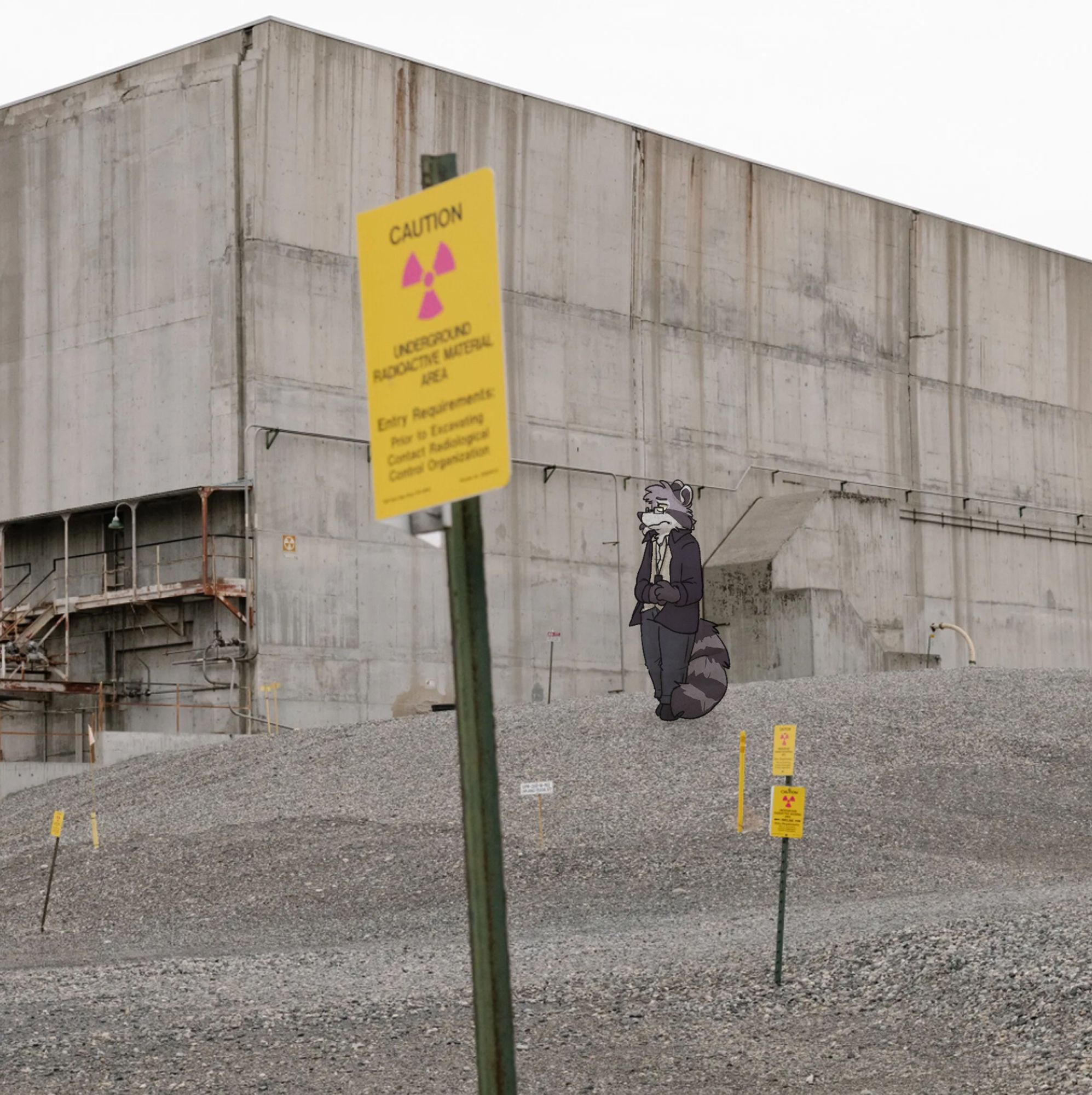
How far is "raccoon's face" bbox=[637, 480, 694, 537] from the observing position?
91.6ft

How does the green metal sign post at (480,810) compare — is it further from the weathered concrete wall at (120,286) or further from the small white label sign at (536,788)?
the weathered concrete wall at (120,286)

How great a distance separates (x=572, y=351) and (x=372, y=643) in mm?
8728

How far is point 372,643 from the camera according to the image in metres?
38.2

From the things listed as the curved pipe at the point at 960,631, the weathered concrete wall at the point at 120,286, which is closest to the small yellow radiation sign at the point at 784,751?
the weathered concrete wall at the point at 120,286

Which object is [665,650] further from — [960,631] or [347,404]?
[960,631]

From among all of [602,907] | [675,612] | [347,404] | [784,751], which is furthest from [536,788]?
[347,404]

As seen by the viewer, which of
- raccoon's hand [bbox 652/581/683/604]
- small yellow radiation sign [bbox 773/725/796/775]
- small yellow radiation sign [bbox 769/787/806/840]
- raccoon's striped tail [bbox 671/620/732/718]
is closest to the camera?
small yellow radiation sign [bbox 769/787/806/840]

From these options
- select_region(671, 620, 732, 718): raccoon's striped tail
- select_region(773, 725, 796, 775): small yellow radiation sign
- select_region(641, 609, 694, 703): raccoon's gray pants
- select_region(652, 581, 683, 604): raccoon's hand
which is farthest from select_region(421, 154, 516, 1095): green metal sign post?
select_region(671, 620, 732, 718): raccoon's striped tail

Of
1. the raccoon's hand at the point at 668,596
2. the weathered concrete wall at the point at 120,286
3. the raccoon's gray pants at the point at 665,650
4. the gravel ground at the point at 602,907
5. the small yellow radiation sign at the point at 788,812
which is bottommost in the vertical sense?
the gravel ground at the point at 602,907

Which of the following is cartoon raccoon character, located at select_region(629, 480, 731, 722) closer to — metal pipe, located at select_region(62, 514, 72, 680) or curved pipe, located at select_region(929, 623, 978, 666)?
metal pipe, located at select_region(62, 514, 72, 680)

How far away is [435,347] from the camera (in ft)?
14.8

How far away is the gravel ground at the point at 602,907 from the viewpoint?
12383 millimetres

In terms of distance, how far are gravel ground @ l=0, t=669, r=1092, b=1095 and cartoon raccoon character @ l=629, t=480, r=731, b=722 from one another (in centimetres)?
73

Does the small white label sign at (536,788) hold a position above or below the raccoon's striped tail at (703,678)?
below
